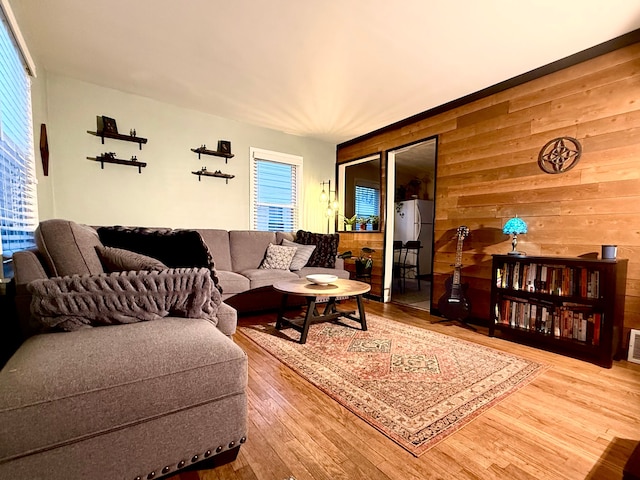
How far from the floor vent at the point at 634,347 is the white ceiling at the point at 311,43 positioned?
7.73 ft

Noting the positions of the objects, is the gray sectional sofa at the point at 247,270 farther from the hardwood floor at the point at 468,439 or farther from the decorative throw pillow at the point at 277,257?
the hardwood floor at the point at 468,439

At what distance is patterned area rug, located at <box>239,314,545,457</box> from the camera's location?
4.86ft

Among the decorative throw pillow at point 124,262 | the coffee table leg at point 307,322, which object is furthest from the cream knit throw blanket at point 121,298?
the coffee table leg at point 307,322

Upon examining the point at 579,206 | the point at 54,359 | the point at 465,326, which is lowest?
the point at 465,326

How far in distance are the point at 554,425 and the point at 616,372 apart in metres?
1.13

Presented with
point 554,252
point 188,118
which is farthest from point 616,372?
point 188,118

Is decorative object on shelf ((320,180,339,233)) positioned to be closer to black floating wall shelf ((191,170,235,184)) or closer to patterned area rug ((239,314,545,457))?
black floating wall shelf ((191,170,235,184))

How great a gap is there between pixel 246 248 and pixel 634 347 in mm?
3872

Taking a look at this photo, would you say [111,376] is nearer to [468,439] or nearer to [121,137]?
[468,439]

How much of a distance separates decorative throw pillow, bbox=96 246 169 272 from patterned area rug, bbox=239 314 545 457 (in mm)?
1168

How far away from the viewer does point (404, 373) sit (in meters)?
1.97

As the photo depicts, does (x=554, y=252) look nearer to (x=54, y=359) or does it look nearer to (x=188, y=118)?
(x=54, y=359)

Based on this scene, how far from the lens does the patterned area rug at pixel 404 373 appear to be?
1.48 metres

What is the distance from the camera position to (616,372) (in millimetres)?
2076
